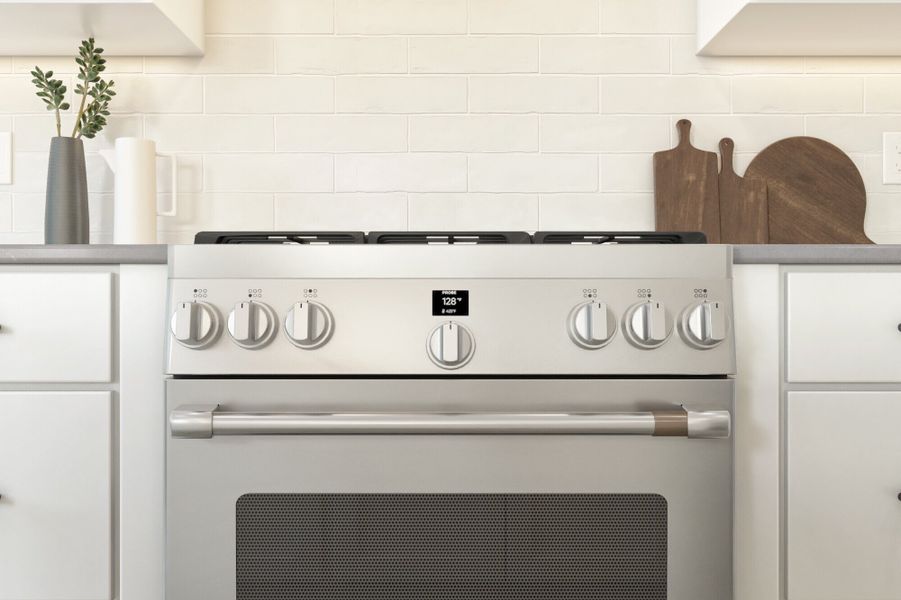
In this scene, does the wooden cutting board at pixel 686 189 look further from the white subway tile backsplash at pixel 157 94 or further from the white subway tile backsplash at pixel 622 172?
the white subway tile backsplash at pixel 157 94

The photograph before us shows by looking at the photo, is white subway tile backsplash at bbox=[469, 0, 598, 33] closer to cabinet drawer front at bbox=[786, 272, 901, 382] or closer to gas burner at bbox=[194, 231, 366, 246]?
gas burner at bbox=[194, 231, 366, 246]

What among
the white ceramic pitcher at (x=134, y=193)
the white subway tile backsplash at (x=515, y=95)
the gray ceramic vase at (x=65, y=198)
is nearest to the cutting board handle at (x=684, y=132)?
the white subway tile backsplash at (x=515, y=95)

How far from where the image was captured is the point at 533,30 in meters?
1.59

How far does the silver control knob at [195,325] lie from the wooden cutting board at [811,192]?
1.29 meters

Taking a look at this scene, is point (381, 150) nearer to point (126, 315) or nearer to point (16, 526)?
point (126, 315)

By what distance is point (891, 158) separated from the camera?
1576 millimetres

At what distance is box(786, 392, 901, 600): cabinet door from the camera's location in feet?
3.14

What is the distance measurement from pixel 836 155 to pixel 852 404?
854 millimetres

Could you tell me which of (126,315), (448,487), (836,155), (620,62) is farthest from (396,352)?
(836,155)

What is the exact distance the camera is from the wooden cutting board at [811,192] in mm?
1549

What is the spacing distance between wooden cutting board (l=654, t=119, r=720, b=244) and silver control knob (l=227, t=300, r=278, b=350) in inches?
39.7

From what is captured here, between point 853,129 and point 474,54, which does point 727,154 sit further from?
point 474,54

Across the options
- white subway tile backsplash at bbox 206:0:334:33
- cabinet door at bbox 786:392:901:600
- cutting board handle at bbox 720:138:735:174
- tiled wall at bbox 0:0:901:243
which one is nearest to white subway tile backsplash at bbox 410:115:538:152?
tiled wall at bbox 0:0:901:243

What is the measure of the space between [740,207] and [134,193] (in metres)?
1.40
